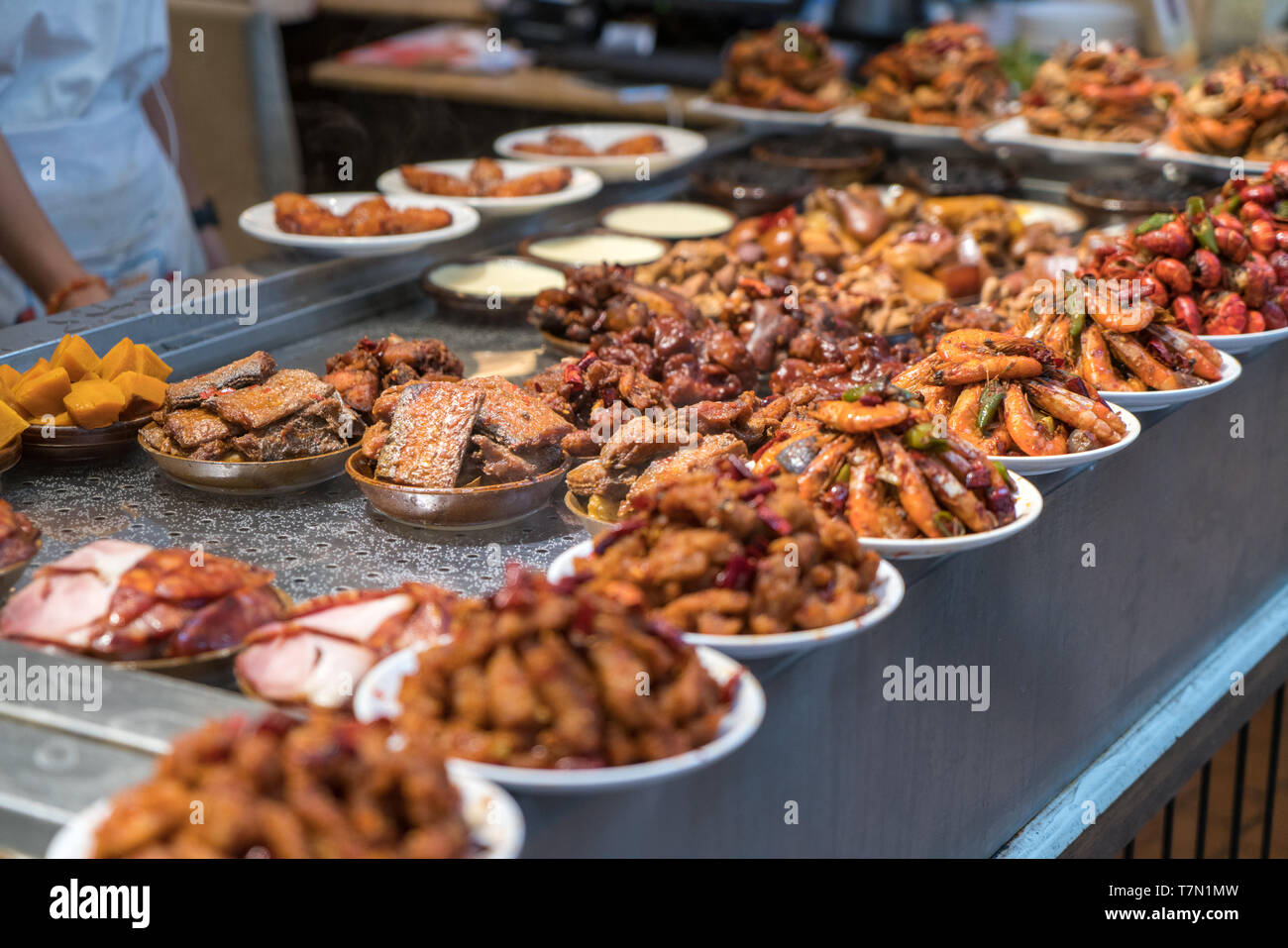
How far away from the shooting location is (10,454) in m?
2.22

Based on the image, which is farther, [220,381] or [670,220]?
[670,220]

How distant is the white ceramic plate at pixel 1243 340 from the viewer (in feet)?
8.66

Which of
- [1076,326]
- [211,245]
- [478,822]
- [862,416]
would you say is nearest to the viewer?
[478,822]

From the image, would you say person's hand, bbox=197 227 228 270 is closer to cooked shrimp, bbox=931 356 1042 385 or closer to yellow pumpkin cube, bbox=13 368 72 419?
yellow pumpkin cube, bbox=13 368 72 419

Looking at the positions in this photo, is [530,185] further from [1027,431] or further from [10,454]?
[1027,431]

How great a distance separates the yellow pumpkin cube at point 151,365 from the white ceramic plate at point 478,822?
129 cm

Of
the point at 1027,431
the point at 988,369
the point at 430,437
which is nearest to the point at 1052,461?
the point at 1027,431

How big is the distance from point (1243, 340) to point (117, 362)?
83.0 inches

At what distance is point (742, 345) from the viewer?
2.69 meters

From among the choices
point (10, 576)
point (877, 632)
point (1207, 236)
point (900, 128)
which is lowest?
point (877, 632)

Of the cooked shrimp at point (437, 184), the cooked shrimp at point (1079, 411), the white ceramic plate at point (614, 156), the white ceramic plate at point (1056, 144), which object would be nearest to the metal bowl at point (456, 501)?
the cooked shrimp at point (1079, 411)

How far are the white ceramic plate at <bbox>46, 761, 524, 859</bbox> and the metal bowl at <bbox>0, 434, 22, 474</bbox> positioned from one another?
1.09 m

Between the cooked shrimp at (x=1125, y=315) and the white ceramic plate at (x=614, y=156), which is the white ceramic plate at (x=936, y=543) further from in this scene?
the white ceramic plate at (x=614, y=156)
